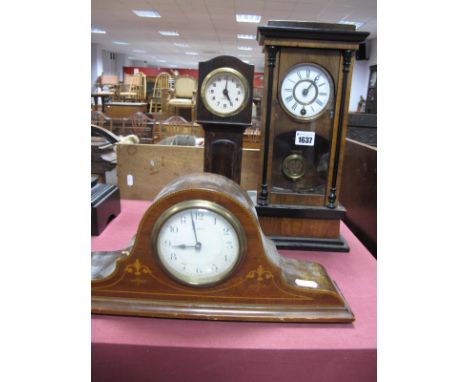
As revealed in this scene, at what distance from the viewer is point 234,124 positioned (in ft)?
4.09

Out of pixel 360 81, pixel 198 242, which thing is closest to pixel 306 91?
pixel 198 242

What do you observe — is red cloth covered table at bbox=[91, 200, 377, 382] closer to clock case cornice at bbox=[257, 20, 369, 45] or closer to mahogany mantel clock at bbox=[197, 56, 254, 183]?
mahogany mantel clock at bbox=[197, 56, 254, 183]

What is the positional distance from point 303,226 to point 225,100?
50 centimetres

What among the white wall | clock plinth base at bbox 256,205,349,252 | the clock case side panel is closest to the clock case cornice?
the clock case side panel

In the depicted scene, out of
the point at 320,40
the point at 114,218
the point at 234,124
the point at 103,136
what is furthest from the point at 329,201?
the point at 103,136

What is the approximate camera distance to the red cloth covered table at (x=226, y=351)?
78 cm

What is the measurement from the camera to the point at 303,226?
4.23 feet

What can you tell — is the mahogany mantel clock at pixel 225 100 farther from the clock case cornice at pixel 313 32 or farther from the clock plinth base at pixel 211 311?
the clock plinth base at pixel 211 311

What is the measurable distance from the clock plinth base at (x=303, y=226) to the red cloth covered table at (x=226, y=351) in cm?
44

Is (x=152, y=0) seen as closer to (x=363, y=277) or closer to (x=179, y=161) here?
(x=179, y=161)

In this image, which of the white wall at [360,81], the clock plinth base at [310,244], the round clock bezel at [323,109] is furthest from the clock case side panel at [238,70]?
the white wall at [360,81]

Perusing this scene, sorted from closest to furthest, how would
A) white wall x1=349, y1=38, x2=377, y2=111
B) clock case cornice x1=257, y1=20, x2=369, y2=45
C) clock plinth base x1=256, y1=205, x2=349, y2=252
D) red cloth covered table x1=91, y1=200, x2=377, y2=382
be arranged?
red cloth covered table x1=91, y1=200, x2=377, y2=382 < clock case cornice x1=257, y1=20, x2=369, y2=45 < clock plinth base x1=256, y1=205, x2=349, y2=252 < white wall x1=349, y1=38, x2=377, y2=111

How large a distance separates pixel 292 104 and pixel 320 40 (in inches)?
8.2

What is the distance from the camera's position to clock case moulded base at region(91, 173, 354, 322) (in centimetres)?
83
